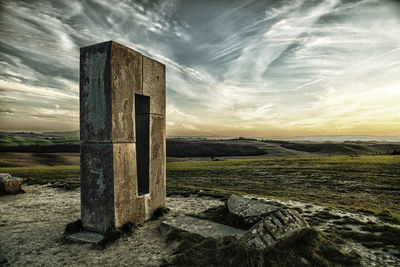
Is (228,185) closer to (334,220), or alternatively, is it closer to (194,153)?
(334,220)

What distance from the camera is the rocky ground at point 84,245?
4539 mm

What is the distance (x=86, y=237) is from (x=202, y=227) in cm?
302

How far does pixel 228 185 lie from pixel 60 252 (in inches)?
444

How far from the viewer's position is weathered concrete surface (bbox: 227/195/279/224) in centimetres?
566

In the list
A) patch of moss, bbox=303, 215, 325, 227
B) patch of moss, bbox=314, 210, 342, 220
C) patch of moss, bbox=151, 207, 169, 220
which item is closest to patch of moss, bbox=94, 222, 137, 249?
patch of moss, bbox=151, 207, 169, 220

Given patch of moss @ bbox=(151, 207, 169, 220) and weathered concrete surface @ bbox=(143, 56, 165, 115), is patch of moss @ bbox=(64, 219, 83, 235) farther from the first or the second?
weathered concrete surface @ bbox=(143, 56, 165, 115)

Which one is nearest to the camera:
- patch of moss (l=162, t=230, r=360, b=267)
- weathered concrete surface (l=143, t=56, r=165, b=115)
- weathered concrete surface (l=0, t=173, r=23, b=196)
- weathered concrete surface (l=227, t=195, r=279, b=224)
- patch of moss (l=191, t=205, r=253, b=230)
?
patch of moss (l=162, t=230, r=360, b=267)

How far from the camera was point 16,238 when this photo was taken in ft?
18.4

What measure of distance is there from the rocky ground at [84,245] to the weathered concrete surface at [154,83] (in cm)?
371

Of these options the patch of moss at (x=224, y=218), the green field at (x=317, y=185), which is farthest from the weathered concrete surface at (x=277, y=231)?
the green field at (x=317, y=185)

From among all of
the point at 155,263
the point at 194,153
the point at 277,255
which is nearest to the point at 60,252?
the point at 155,263

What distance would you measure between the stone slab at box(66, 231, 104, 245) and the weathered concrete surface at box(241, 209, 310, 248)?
142 inches

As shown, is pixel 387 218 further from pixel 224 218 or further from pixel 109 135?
pixel 109 135

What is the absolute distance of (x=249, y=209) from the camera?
6.08 m
